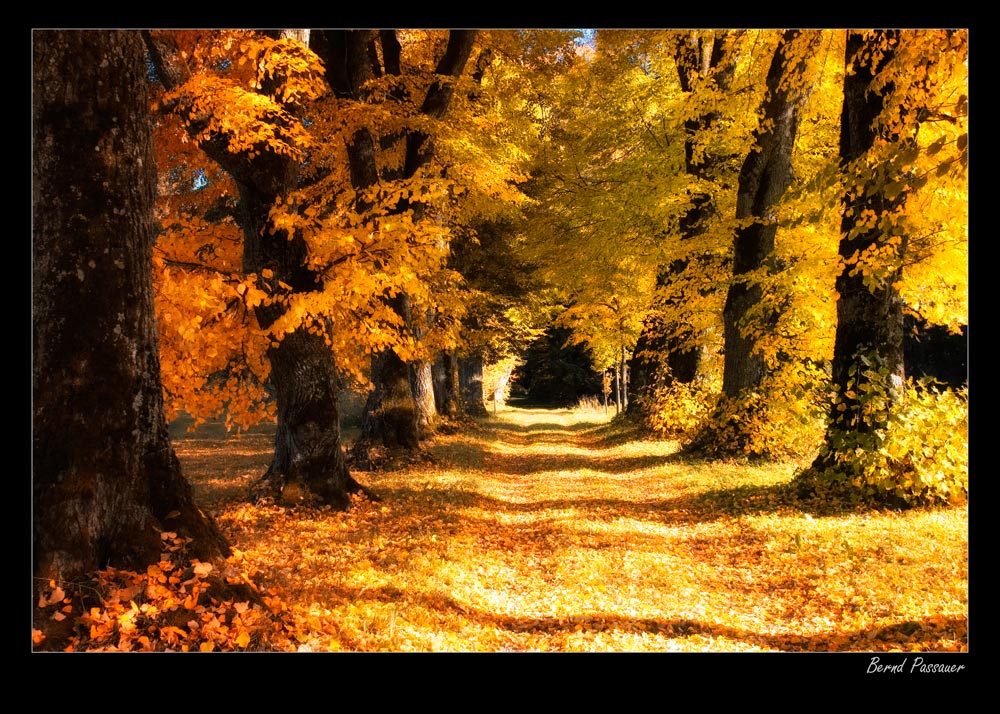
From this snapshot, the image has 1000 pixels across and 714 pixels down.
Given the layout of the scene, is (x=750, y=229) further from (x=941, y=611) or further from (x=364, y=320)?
(x=941, y=611)

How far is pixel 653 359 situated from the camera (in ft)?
67.0

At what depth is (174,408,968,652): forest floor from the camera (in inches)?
198

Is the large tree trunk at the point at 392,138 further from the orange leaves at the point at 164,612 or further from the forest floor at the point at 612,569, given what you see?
the orange leaves at the point at 164,612

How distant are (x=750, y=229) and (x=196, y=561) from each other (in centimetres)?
1157

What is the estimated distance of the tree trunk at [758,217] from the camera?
12.1 meters

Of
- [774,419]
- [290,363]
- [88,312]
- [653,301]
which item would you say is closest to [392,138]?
[290,363]

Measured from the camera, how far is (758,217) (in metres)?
12.5

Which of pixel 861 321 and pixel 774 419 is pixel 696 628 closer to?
pixel 861 321

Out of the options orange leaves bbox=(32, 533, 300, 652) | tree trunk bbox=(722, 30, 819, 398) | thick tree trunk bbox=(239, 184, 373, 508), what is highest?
tree trunk bbox=(722, 30, 819, 398)

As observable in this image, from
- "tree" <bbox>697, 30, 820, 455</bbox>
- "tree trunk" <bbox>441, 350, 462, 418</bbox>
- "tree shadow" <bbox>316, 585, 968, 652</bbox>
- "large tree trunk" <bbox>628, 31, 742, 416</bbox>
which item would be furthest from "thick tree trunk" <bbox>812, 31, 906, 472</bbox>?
"tree trunk" <bbox>441, 350, 462, 418</bbox>

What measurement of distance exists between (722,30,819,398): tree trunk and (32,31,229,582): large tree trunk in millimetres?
9923

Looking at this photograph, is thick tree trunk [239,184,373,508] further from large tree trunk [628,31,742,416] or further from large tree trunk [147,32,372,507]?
large tree trunk [628,31,742,416]

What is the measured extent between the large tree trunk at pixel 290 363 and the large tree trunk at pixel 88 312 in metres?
3.47

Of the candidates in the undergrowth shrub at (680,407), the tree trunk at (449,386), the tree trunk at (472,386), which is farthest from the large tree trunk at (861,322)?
the tree trunk at (472,386)
